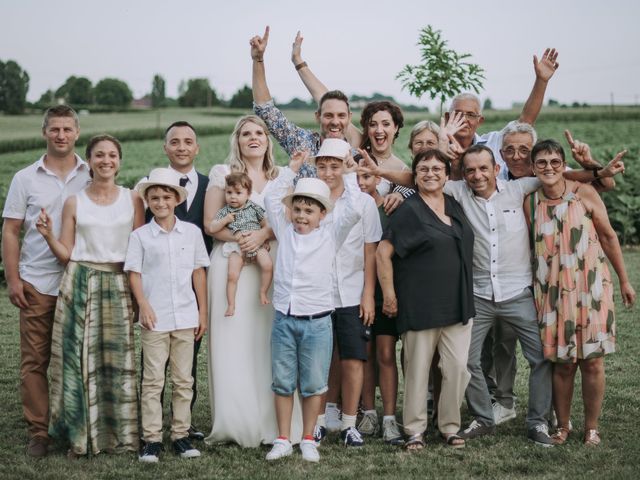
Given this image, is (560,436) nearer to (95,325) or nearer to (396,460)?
(396,460)

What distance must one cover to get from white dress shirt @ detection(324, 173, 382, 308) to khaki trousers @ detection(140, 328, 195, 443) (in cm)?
121

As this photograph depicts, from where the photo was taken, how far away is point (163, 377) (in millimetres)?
5746

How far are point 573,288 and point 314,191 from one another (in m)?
2.12

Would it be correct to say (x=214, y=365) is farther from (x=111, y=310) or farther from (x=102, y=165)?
(x=102, y=165)

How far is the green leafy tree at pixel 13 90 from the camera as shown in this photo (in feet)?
168

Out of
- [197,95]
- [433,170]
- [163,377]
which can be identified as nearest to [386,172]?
[433,170]

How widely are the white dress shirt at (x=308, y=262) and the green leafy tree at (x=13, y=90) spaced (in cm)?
5087

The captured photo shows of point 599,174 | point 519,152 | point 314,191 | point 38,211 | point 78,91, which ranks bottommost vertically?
point 38,211

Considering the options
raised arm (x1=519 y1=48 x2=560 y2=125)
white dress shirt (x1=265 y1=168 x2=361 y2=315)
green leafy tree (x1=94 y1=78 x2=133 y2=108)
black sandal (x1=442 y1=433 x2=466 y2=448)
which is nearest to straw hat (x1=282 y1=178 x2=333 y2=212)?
white dress shirt (x1=265 y1=168 x2=361 y2=315)

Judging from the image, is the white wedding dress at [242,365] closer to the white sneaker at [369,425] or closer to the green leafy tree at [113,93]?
the white sneaker at [369,425]

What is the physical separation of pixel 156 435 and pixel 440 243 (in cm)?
261

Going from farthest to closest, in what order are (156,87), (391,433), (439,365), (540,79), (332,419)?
1. (156,87)
2. (540,79)
3. (332,419)
4. (391,433)
5. (439,365)

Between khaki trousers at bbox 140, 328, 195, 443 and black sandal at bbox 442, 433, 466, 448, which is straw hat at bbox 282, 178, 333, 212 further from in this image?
black sandal at bbox 442, 433, 466, 448

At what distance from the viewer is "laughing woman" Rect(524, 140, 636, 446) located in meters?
5.67
